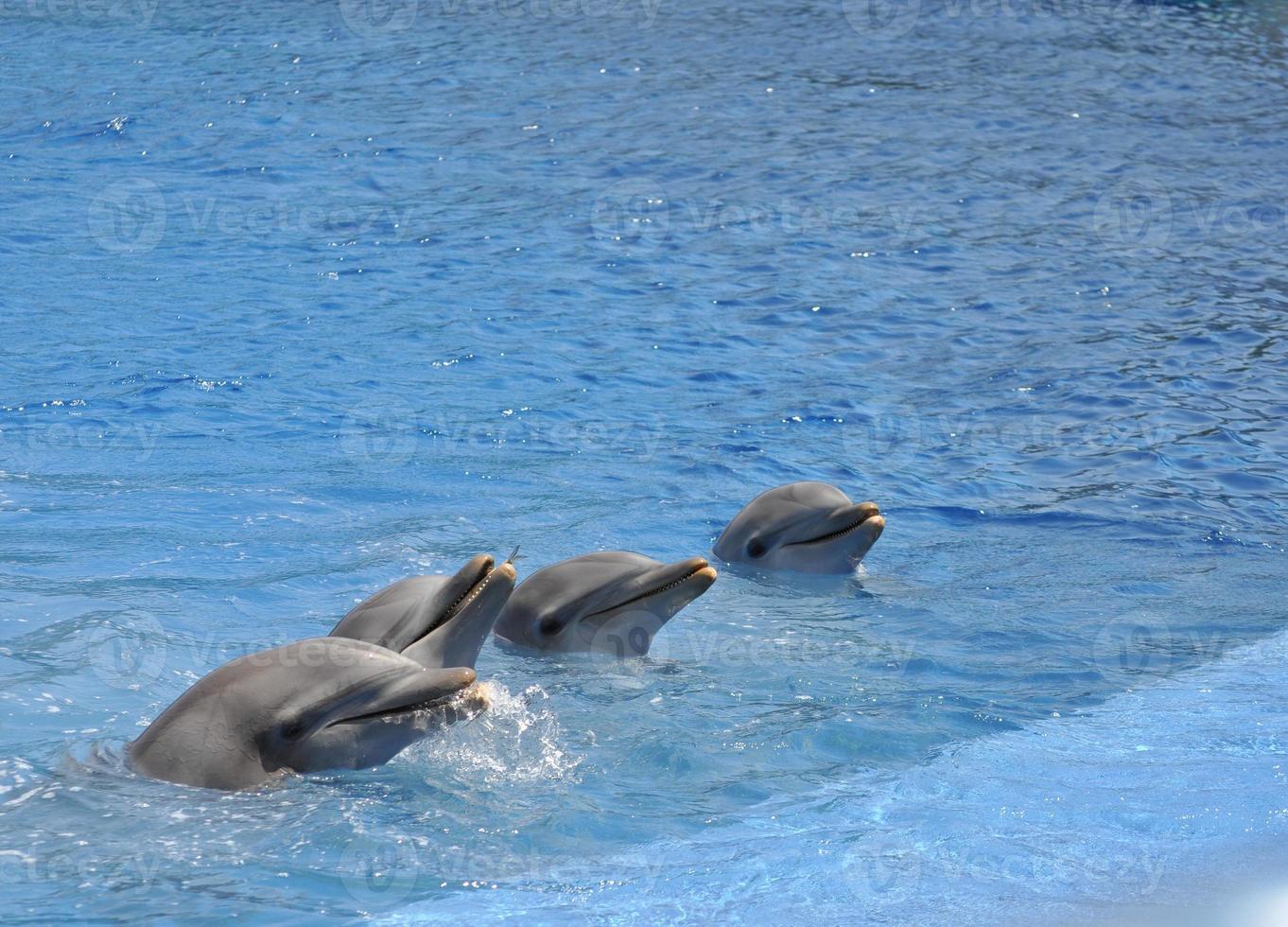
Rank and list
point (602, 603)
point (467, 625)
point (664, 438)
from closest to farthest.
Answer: point (467, 625)
point (602, 603)
point (664, 438)

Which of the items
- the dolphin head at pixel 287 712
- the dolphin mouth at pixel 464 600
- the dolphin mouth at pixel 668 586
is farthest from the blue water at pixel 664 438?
the dolphin mouth at pixel 464 600

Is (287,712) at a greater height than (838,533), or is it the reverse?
(287,712)

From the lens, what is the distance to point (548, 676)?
16.7 feet

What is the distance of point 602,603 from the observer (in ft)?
17.3

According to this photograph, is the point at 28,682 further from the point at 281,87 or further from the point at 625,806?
the point at 281,87

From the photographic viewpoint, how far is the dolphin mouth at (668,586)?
5.27 metres

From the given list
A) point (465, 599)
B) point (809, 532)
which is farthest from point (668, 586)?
point (809, 532)

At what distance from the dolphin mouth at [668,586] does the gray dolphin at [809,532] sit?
130 centimetres

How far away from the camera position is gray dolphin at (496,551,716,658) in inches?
207

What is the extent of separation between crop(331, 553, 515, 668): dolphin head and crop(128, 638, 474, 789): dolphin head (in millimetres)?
335

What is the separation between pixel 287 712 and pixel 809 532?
3.15 meters

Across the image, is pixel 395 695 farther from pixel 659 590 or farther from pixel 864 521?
pixel 864 521

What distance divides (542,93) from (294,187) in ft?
12.2

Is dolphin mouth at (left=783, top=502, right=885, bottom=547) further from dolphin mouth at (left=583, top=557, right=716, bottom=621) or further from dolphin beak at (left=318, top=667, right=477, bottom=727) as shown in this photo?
dolphin beak at (left=318, top=667, right=477, bottom=727)
